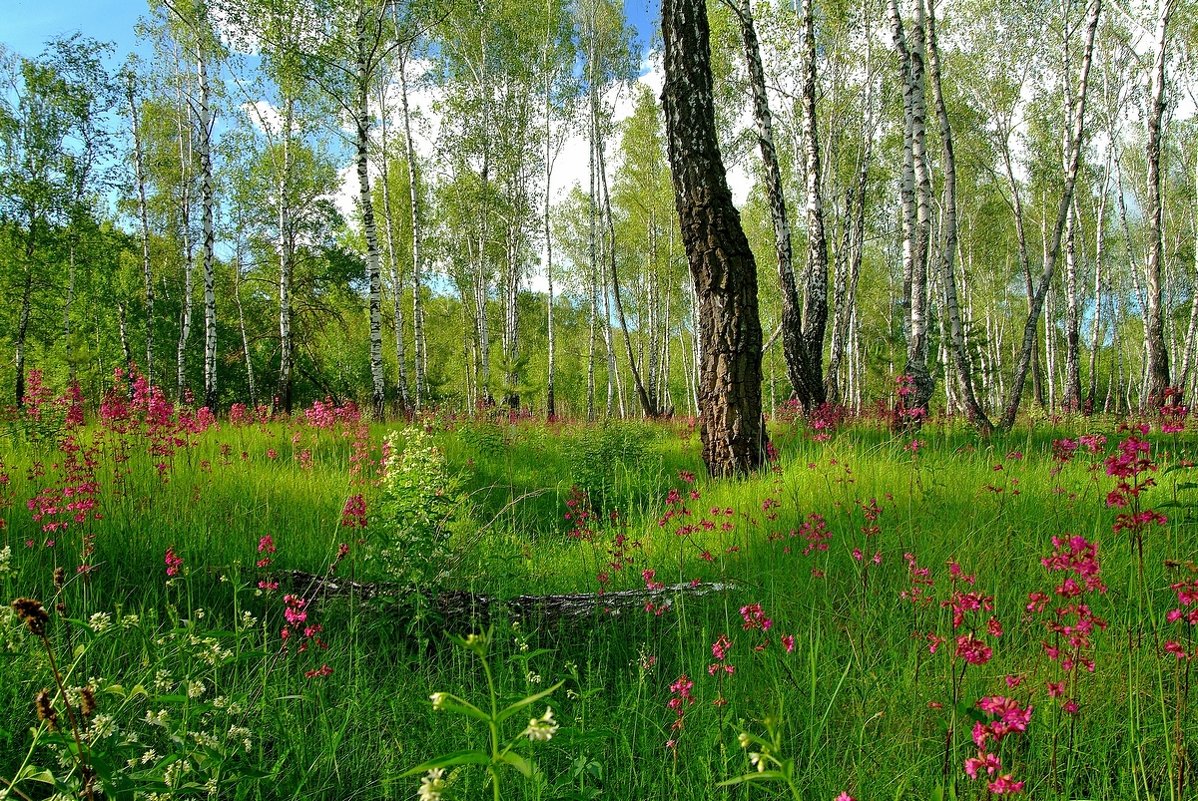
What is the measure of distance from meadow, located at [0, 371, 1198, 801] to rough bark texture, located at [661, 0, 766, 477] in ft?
2.10

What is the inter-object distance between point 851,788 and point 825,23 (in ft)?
65.6

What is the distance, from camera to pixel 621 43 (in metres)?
20.6

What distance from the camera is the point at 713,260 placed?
218 inches

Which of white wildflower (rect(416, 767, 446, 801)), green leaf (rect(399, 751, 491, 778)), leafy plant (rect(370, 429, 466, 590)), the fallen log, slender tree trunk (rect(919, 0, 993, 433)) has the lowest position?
the fallen log

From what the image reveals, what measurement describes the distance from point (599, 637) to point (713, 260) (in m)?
3.82

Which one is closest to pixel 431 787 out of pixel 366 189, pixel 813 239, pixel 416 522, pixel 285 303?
pixel 416 522

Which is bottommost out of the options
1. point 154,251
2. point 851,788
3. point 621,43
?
point 851,788

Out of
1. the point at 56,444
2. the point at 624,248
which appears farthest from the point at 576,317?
the point at 56,444

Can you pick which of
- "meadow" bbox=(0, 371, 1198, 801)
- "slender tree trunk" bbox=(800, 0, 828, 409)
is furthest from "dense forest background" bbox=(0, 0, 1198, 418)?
"meadow" bbox=(0, 371, 1198, 801)

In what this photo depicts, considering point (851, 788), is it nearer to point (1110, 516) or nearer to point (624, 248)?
point (1110, 516)

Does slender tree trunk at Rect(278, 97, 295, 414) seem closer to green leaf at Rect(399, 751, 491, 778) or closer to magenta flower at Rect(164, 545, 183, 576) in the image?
magenta flower at Rect(164, 545, 183, 576)

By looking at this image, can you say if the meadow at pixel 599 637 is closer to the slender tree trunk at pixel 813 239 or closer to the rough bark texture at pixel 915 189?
the rough bark texture at pixel 915 189

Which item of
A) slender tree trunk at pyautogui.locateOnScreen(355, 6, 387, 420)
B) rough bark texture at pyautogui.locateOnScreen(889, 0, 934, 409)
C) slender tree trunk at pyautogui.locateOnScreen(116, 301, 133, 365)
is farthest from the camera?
slender tree trunk at pyautogui.locateOnScreen(116, 301, 133, 365)

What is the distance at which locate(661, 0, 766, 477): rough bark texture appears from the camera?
5.50 metres
